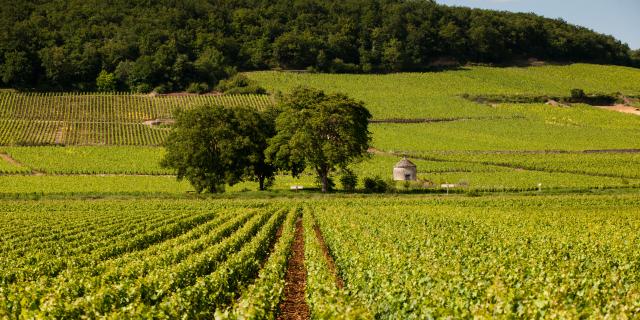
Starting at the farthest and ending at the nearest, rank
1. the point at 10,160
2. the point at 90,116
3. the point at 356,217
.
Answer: the point at 90,116
the point at 10,160
the point at 356,217

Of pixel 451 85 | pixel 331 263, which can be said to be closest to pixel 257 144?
pixel 331 263

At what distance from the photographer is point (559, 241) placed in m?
30.4

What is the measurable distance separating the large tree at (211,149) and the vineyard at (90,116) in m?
31.0

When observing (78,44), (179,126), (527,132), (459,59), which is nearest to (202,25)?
(78,44)

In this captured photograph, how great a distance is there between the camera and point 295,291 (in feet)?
77.6

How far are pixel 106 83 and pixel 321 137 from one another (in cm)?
7623

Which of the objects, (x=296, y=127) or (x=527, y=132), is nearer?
(x=296, y=127)

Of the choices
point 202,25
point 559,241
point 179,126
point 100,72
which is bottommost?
point 559,241

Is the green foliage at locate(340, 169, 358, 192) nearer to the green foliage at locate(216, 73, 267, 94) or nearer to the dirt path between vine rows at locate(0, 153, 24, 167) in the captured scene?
the dirt path between vine rows at locate(0, 153, 24, 167)

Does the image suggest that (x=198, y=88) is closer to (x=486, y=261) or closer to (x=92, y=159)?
(x=92, y=159)

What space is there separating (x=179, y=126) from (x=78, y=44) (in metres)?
80.7

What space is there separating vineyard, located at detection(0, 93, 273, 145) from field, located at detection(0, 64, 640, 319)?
1.66 ft

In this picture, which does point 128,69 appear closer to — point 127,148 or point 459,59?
point 127,148

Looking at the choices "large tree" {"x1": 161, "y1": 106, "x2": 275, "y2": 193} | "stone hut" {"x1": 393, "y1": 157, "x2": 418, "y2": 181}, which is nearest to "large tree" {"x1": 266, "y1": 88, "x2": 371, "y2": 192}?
"large tree" {"x1": 161, "y1": 106, "x2": 275, "y2": 193}
